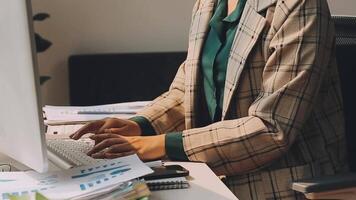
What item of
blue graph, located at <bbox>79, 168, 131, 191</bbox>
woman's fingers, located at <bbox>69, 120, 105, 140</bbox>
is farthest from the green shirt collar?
blue graph, located at <bbox>79, 168, 131, 191</bbox>

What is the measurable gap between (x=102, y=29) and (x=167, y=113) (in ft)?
3.38

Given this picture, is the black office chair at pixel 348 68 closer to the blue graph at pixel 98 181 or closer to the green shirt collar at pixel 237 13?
the green shirt collar at pixel 237 13

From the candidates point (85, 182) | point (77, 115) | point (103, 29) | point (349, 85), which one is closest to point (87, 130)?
point (77, 115)

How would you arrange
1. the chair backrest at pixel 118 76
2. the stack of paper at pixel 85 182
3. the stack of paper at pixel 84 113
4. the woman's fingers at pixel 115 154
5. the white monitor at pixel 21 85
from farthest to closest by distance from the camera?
the chair backrest at pixel 118 76 < the stack of paper at pixel 84 113 < the woman's fingers at pixel 115 154 < the stack of paper at pixel 85 182 < the white monitor at pixel 21 85

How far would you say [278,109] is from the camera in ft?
3.88

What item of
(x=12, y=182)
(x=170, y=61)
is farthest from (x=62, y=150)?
(x=170, y=61)

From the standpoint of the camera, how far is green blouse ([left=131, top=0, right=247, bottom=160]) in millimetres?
1368

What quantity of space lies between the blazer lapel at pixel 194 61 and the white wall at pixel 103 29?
0.96 m

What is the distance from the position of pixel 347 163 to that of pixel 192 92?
44cm

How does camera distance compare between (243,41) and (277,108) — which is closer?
(277,108)

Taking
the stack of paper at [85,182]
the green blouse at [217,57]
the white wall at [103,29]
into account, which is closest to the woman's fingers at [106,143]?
the stack of paper at [85,182]

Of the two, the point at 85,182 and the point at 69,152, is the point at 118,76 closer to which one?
the point at 69,152

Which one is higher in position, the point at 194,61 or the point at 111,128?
the point at 194,61

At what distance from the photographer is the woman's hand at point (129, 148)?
1.17 metres
